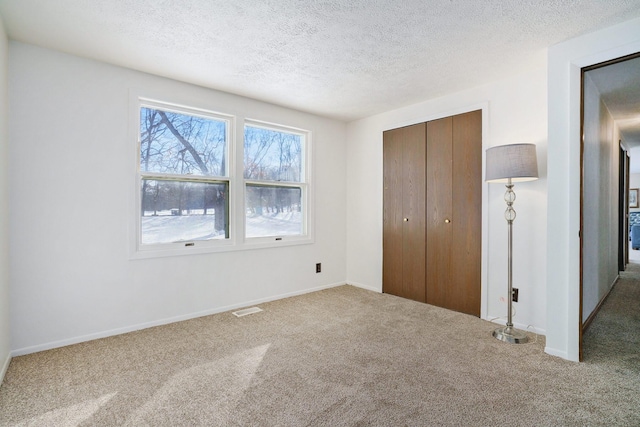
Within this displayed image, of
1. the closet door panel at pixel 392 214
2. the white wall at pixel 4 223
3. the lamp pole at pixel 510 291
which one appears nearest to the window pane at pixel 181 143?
the white wall at pixel 4 223

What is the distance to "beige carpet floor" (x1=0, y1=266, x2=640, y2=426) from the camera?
173 centimetres

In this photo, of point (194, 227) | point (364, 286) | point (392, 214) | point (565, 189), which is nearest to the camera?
point (565, 189)

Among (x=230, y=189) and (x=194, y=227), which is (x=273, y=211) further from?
(x=194, y=227)

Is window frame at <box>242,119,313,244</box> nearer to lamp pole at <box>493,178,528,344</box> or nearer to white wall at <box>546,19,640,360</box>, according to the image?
lamp pole at <box>493,178,528,344</box>

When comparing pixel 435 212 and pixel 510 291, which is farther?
pixel 435 212

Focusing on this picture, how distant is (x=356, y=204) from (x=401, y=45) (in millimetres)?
2463

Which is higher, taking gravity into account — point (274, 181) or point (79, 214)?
point (274, 181)

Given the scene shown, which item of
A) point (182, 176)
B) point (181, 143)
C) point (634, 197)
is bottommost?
point (182, 176)

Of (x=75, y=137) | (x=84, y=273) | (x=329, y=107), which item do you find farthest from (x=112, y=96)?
(x=329, y=107)

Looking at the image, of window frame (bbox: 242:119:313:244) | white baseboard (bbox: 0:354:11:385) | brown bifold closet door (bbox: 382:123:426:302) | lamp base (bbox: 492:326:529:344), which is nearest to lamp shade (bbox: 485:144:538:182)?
brown bifold closet door (bbox: 382:123:426:302)

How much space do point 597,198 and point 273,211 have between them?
3519mm

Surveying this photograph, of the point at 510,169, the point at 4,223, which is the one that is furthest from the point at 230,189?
the point at 510,169

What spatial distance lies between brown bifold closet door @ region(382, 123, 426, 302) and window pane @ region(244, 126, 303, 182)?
1175 mm

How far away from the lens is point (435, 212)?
3701 mm
